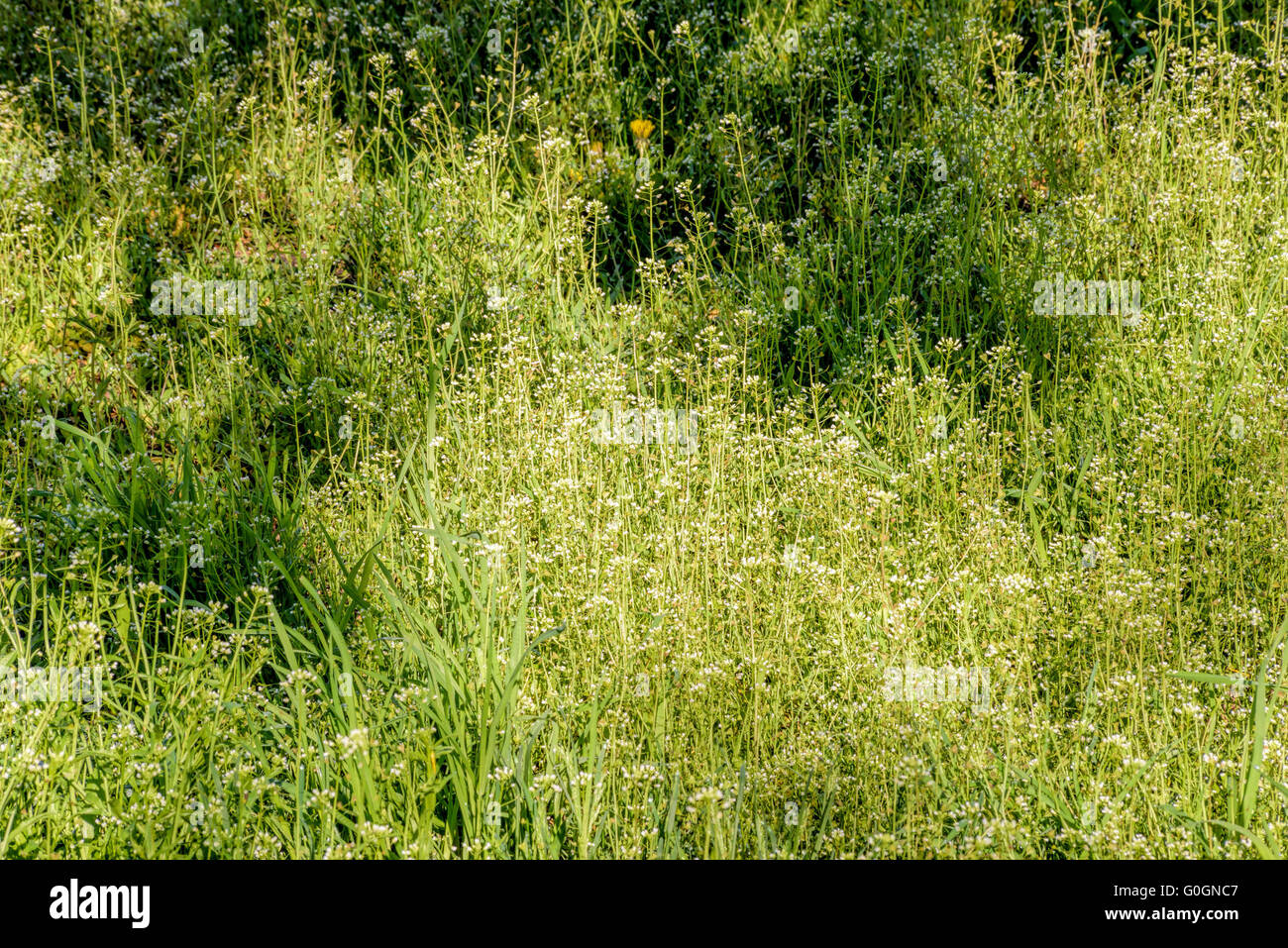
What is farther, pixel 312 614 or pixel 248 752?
pixel 312 614

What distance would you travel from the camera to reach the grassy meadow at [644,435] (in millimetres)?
2697

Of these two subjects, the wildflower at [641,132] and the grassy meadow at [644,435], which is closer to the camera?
the grassy meadow at [644,435]

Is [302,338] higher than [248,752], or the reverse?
[302,338]

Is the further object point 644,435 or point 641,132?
point 641,132

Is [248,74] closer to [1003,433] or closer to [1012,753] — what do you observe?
[1003,433]

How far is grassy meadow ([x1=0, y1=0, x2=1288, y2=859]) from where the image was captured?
2697 millimetres

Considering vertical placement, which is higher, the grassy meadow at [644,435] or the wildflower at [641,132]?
the wildflower at [641,132]

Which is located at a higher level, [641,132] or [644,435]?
[641,132]

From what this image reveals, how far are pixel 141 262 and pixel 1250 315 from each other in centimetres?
459

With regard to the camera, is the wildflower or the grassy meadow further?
the wildflower

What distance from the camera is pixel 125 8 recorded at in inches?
228

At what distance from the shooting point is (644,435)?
3898 millimetres
